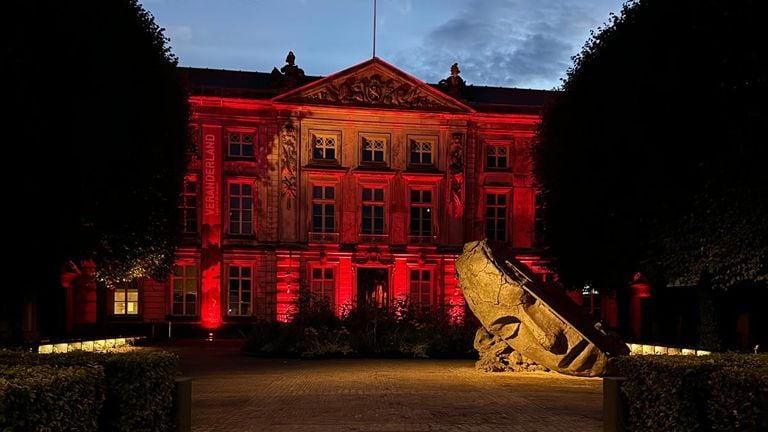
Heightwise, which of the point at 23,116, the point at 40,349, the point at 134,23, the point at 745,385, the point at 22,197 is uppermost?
the point at 134,23

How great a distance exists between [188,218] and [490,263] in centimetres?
2565

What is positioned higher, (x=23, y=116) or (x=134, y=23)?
(x=134, y=23)

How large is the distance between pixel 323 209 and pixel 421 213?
16.8 feet

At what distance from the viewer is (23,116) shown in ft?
60.8

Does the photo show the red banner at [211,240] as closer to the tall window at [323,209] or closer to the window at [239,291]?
the window at [239,291]

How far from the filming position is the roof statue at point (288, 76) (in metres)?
43.0

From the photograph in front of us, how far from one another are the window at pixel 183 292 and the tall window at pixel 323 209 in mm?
6730

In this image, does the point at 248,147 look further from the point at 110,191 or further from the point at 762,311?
the point at 762,311

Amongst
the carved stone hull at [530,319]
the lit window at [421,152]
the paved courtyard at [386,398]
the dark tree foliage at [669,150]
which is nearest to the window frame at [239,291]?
the lit window at [421,152]

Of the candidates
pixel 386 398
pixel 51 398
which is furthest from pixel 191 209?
pixel 51 398

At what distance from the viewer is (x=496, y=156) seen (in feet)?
145

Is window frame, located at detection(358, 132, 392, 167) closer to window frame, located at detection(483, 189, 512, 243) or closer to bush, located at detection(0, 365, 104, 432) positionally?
window frame, located at detection(483, 189, 512, 243)

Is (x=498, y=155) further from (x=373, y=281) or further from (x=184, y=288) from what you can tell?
(x=184, y=288)

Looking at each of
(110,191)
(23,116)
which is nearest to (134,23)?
(110,191)
